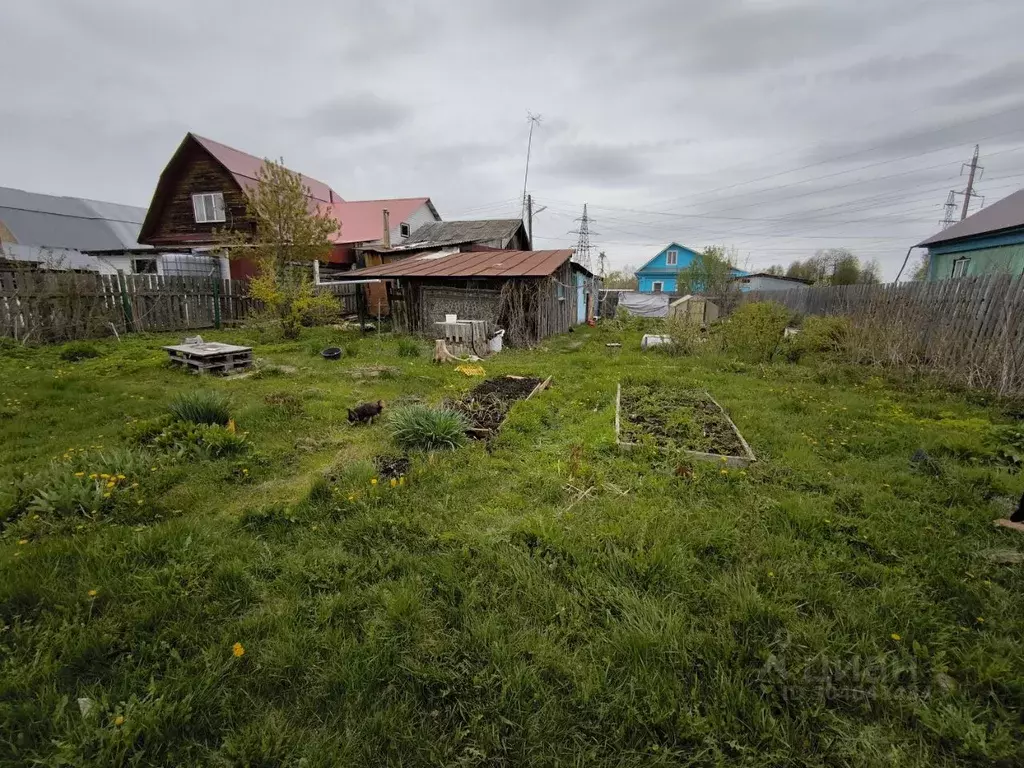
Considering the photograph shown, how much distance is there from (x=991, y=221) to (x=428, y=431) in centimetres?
1843

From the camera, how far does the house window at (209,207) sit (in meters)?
19.5

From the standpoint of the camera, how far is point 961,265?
14.1 metres

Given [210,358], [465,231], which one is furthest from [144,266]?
[210,358]

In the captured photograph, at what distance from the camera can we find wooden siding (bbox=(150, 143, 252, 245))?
63.0 ft

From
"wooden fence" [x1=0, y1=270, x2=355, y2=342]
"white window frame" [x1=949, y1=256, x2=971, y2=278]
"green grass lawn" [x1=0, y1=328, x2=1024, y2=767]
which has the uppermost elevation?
"white window frame" [x1=949, y1=256, x2=971, y2=278]

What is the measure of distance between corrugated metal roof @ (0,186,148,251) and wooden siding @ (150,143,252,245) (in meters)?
9.09

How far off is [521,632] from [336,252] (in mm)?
22394

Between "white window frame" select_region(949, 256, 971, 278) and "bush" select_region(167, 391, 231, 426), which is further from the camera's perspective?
"white window frame" select_region(949, 256, 971, 278)

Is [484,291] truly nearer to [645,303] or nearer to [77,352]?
[77,352]

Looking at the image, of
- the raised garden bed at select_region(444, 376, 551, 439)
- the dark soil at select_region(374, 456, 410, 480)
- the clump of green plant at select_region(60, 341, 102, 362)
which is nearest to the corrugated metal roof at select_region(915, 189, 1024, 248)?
the raised garden bed at select_region(444, 376, 551, 439)

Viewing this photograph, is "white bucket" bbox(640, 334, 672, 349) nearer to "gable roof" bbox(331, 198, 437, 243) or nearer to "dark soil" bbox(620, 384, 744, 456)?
"dark soil" bbox(620, 384, 744, 456)

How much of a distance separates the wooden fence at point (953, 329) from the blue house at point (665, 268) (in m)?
34.0

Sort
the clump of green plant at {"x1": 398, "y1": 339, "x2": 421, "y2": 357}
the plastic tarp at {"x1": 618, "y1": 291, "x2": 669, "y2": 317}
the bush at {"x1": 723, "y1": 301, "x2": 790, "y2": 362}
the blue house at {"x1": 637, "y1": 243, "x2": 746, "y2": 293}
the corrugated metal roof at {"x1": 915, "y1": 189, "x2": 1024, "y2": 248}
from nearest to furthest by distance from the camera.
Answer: the bush at {"x1": 723, "y1": 301, "x2": 790, "y2": 362}, the clump of green plant at {"x1": 398, "y1": 339, "x2": 421, "y2": 357}, the corrugated metal roof at {"x1": 915, "y1": 189, "x2": 1024, "y2": 248}, the plastic tarp at {"x1": 618, "y1": 291, "x2": 669, "y2": 317}, the blue house at {"x1": 637, "y1": 243, "x2": 746, "y2": 293}

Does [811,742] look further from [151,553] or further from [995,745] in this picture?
[151,553]
